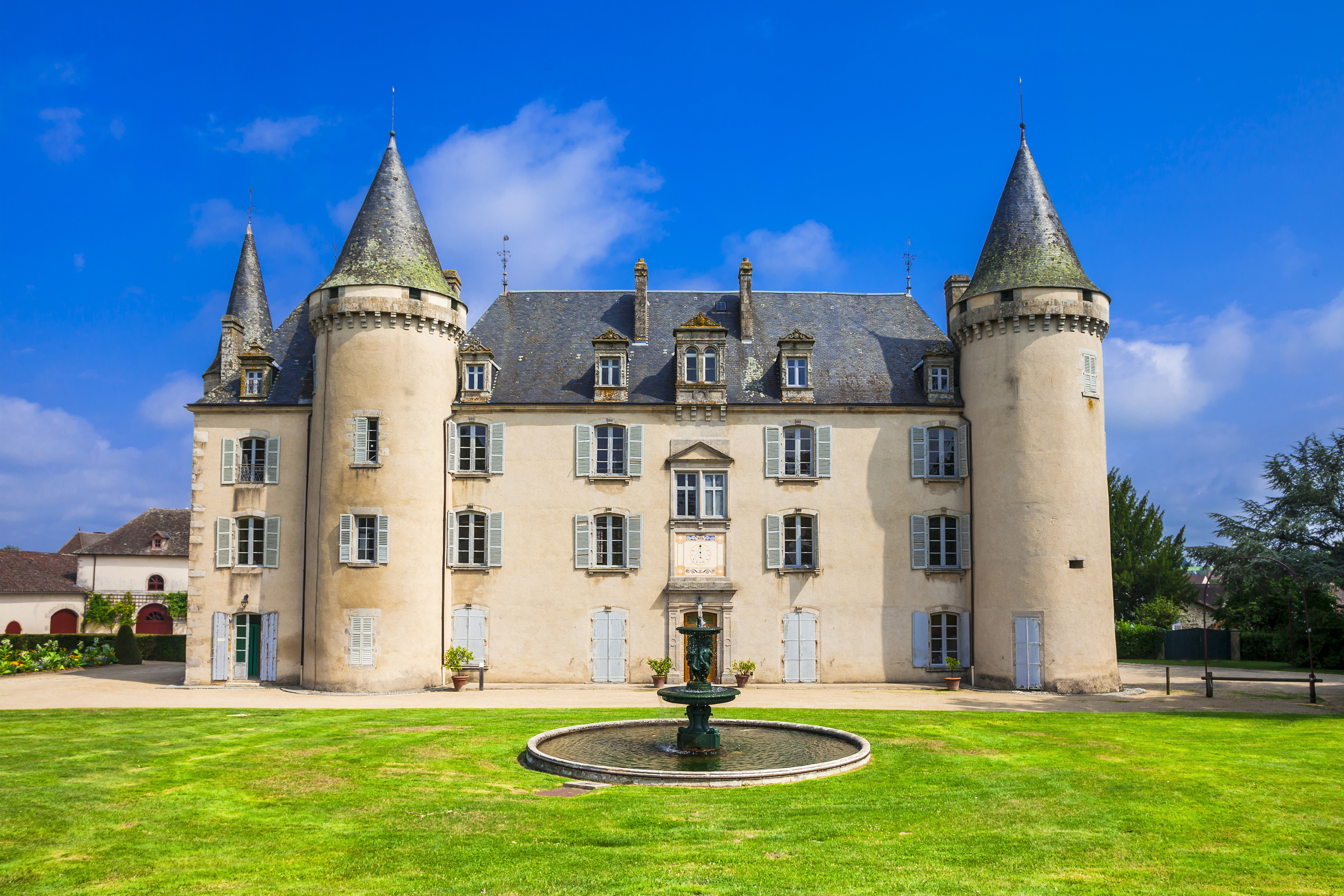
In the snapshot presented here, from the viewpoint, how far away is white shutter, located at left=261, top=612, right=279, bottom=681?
1083 inches

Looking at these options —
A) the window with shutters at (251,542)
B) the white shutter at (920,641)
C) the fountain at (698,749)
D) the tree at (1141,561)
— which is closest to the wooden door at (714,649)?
the white shutter at (920,641)

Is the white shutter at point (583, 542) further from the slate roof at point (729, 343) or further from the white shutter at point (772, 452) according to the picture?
the white shutter at point (772, 452)

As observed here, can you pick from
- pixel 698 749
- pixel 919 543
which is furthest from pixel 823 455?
pixel 698 749

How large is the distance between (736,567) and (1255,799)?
1672 centimetres

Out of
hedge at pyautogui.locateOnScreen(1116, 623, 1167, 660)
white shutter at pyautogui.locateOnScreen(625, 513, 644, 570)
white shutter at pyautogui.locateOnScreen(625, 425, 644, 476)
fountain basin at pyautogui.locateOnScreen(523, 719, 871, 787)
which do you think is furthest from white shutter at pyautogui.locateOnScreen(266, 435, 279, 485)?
hedge at pyautogui.locateOnScreen(1116, 623, 1167, 660)

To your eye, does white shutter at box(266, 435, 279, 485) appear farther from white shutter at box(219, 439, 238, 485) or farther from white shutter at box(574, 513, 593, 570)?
white shutter at box(574, 513, 593, 570)

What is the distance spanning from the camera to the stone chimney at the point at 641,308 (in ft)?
101

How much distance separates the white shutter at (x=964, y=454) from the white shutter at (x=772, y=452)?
542 centimetres

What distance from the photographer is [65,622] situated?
167ft

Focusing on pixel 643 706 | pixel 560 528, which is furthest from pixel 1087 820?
pixel 560 528

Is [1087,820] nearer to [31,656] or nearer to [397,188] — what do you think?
[397,188]

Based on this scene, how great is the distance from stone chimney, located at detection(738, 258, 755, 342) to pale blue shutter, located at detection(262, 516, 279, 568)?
15.6m

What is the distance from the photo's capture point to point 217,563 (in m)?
28.0

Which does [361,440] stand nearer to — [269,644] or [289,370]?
[289,370]
